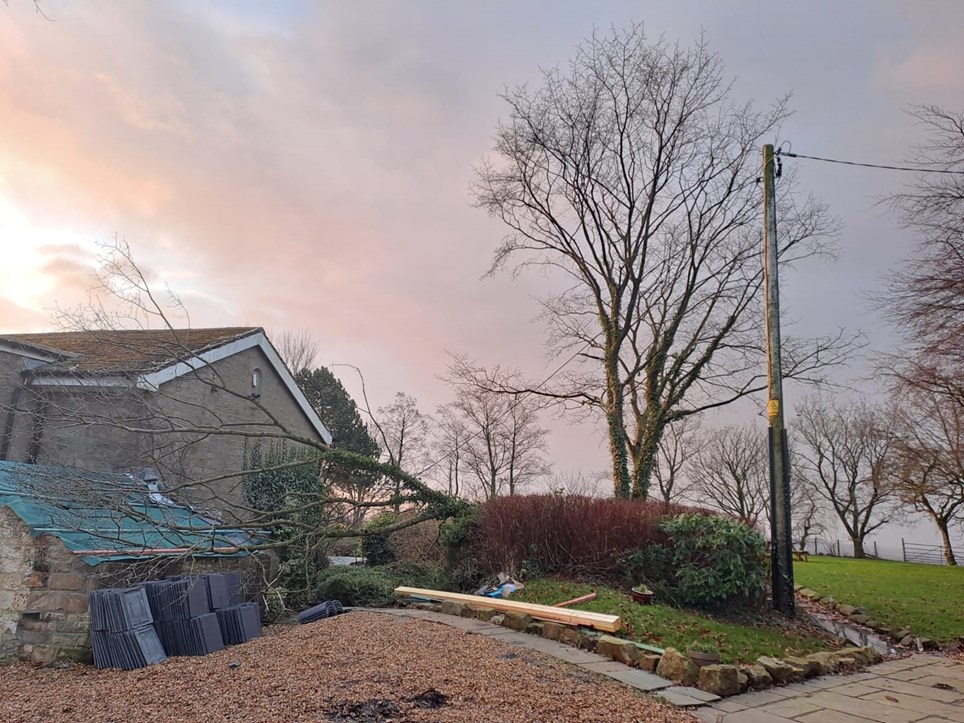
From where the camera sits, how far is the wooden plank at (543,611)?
6.32 m

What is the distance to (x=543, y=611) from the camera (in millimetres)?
6887

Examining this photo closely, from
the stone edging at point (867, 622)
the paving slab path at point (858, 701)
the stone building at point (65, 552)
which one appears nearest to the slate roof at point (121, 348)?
the stone building at point (65, 552)

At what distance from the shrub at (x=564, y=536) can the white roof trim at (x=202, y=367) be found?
210 inches

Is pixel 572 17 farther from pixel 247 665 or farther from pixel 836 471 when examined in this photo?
pixel 836 471

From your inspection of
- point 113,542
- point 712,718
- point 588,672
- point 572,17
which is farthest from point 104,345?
point 712,718

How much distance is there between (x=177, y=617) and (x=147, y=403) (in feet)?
15.9

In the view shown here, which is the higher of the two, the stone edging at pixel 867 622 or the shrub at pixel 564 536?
the shrub at pixel 564 536

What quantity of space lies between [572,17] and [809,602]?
37.2ft

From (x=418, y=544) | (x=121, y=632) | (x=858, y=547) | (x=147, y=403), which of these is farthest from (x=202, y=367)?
(x=858, y=547)

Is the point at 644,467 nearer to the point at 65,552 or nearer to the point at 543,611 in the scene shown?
the point at 543,611

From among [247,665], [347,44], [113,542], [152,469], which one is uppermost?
[347,44]

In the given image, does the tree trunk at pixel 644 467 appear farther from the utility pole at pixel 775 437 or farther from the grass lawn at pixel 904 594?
the utility pole at pixel 775 437

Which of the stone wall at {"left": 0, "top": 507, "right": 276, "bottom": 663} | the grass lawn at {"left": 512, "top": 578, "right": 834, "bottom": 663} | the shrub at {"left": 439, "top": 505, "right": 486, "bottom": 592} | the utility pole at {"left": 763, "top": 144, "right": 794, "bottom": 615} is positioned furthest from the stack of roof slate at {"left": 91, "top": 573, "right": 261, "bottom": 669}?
the utility pole at {"left": 763, "top": 144, "right": 794, "bottom": 615}

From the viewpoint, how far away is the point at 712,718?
4406 millimetres
